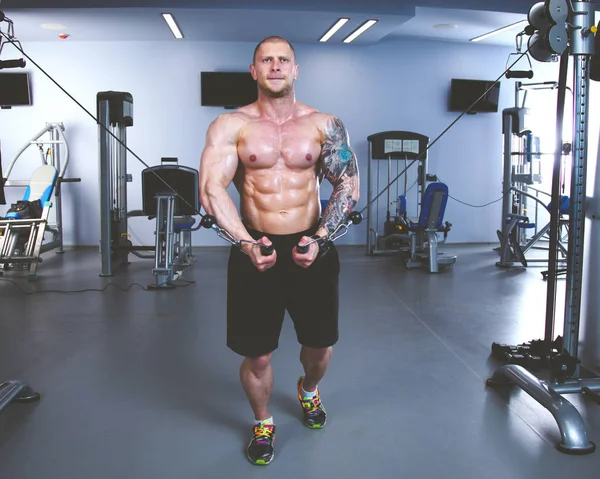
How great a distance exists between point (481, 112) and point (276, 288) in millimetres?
5758

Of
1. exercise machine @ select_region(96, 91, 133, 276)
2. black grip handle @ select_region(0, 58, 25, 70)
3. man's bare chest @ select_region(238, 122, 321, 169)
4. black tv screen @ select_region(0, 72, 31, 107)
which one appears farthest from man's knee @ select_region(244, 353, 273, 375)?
black tv screen @ select_region(0, 72, 31, 107)

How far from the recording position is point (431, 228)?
5211 mm

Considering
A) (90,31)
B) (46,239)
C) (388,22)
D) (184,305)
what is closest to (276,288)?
(184,305)

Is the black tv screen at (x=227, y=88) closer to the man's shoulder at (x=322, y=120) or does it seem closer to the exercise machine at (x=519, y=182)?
the exercise machine at (x=519, y=182)

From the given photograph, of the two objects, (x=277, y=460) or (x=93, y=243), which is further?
(x=93, y=243)

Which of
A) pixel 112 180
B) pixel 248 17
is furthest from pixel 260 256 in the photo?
pixel 248 17

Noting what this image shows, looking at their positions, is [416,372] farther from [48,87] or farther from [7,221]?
[48,87]

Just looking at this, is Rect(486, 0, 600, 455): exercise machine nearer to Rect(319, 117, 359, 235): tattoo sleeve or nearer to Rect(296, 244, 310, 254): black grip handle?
Rect(319, 117, 359, 235): tattoo sleeve

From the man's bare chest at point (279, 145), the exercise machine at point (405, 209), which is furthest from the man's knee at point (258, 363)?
the exercise machine at point (405, 209)

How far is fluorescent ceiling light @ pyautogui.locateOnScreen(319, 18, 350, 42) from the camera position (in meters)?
5.49

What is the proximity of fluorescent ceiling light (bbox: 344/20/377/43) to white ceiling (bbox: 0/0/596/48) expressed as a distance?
3.1 inches

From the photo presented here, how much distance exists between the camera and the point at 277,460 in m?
1.83

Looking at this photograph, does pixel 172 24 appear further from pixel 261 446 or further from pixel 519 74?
pixel 261 446

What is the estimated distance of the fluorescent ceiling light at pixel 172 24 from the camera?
206 inches
